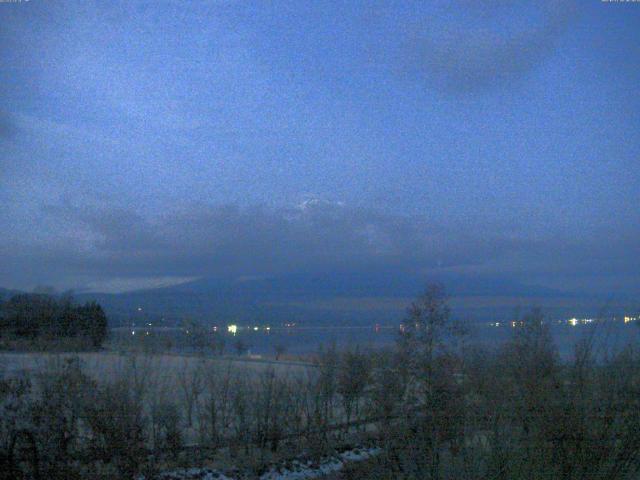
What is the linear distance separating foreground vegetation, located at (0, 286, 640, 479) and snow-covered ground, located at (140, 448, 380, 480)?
34 cm

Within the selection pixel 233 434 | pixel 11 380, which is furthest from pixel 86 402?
pixel 233 434

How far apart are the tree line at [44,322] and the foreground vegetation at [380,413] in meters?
2.14

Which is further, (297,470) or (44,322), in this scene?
(44,322)

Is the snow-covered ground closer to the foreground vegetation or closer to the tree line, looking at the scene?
the foreground vegetation

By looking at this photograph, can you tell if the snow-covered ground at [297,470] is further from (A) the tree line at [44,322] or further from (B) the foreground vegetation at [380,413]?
(A) the tree line at [44,322]

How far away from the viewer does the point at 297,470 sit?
44.1 feet

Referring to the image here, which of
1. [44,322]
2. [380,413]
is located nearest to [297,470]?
[380,413]

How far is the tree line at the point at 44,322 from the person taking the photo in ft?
49.2

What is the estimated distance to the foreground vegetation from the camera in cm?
727

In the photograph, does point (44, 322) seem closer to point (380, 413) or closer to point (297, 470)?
point (297, 470)

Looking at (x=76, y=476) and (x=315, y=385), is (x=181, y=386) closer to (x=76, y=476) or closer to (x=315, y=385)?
(x=315, y=385)

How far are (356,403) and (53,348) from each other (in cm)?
803

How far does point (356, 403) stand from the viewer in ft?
57.6

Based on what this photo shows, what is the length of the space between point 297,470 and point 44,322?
25.1ft
